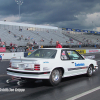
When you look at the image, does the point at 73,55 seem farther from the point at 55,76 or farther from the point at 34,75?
the point at 34,75

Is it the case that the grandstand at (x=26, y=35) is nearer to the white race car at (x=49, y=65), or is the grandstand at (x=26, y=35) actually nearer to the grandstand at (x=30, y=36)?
the grandstand at (x=30, y=36)

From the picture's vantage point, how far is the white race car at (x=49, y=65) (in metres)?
5.38

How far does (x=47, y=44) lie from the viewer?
35.5 m

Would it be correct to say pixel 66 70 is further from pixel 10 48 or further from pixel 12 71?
pixel 10 48

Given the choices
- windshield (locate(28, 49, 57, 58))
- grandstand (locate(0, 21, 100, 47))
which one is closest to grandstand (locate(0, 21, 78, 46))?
grandstand (locate(0, 21, 100, 47))

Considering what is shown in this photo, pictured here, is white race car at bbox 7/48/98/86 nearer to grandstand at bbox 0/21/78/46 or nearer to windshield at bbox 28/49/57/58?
windshield at bbox 28/49/57/58

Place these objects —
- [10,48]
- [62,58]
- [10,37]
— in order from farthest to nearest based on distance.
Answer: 1. [10,37]
2. [10,48]
3. [62,58]

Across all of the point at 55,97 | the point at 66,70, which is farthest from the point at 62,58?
the point at 55,97

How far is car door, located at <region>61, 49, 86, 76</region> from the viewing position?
634 cm

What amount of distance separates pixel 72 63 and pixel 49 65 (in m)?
1.46

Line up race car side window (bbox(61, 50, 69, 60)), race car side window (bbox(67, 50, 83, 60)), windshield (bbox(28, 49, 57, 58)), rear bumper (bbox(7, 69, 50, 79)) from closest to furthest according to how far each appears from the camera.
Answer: rear bumper (bbox(7, 69, 50, 79))
windshield (bbox(28, 49, 57, 58))
race car side window (bbox(61, 50, 69, 60))
race car side window (bbox(67, 50, 83, 60))

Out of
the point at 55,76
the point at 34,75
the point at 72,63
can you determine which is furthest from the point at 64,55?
the point at 34,75

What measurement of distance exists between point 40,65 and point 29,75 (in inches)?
20.8

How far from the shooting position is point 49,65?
556cm
